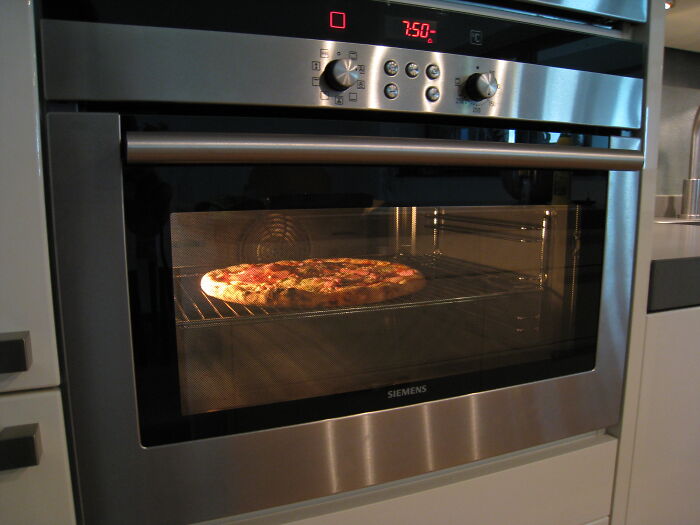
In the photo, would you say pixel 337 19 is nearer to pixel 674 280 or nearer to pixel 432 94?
pixel 432 94

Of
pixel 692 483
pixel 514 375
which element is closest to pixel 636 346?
pixel 514 375

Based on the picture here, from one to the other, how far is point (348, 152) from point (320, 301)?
0.67ft

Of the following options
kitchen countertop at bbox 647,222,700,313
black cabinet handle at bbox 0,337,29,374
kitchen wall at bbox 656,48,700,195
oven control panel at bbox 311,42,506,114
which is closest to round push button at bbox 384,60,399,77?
oven control panel at bbox 311,42,506,114

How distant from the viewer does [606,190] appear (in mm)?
873

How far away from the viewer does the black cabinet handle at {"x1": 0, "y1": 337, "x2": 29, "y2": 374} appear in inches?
21.2

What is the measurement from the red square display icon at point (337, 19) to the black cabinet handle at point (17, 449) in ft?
1.93

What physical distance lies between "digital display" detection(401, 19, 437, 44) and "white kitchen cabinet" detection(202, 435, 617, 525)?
65 cm

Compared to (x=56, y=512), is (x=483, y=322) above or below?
above

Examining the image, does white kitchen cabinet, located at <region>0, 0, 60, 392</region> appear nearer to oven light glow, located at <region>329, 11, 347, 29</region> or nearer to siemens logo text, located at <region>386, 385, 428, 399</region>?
oven light glow, located at <region>329, 11, 347, 29</region>

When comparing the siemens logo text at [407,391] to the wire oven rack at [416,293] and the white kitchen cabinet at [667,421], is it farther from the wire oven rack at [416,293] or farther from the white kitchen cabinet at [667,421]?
the white kitchen cabinet at [667,421]

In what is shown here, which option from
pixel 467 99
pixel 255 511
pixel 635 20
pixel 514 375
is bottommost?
pixel 255 511

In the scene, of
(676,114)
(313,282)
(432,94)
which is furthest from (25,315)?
(676,114)

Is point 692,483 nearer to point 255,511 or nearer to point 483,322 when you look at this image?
point 483,322

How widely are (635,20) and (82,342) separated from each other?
972mm
